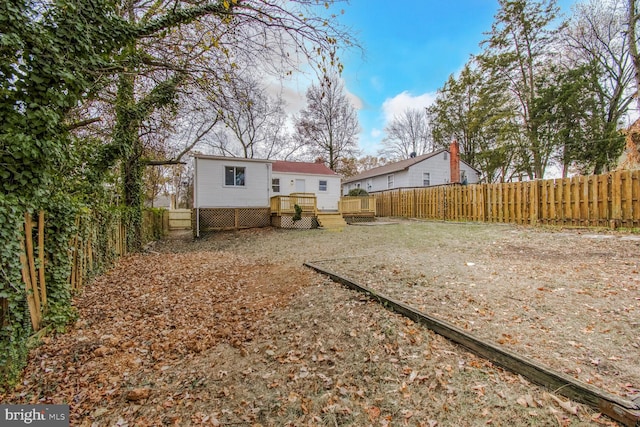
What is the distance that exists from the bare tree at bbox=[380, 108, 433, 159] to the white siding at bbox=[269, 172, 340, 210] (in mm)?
13953

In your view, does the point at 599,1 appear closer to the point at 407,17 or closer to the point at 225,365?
the point at 407,17

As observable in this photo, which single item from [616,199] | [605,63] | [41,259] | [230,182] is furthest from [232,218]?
[605,63]

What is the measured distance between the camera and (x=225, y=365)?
2.66 meters

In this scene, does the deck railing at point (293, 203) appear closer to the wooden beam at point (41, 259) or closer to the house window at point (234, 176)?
the house window at point (234, 176)

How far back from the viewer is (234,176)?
14.2m

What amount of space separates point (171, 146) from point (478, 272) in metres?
11.9

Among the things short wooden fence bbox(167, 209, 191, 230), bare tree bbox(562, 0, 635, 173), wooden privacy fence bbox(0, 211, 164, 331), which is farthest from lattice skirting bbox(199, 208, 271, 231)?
bare tree bbox(562, 0, 635, 173)

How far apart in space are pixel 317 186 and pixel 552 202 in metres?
13.0

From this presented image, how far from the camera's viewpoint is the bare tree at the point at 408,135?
2997 centimetres

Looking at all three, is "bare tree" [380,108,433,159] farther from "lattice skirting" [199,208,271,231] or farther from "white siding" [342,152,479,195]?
"lattice skirting" [199,208,271,231]

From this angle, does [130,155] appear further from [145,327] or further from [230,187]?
[230,187]

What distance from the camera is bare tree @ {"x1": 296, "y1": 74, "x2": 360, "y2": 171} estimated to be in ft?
83.6

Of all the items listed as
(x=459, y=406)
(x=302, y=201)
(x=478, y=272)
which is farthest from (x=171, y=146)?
(x=459, y=406)

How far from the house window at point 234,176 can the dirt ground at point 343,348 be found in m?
9.54
